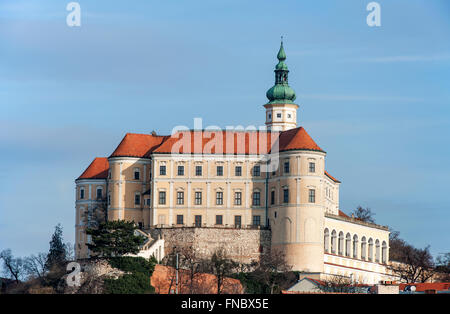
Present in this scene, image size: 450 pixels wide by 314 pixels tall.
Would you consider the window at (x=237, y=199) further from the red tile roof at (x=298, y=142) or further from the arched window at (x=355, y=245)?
the arched window at (x=355, y=245)

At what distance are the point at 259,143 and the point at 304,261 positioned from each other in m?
14.0

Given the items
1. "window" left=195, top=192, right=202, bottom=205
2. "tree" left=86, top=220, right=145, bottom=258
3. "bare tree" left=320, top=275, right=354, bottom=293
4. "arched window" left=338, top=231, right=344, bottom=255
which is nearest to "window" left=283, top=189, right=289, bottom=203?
"arched window" left=338, top=231, right=344, bottom=255

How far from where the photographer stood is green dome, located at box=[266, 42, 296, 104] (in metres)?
146

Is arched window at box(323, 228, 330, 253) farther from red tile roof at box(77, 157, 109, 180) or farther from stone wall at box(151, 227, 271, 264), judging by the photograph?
red tile roof at box(77, 157, 109, 180)

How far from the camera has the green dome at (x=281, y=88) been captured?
146m

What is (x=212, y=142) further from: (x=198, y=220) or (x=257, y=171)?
(x=198, y=220)

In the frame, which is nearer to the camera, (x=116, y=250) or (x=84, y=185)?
(x=116, y=250)

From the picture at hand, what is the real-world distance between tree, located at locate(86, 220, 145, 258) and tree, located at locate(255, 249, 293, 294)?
1108 centimetres

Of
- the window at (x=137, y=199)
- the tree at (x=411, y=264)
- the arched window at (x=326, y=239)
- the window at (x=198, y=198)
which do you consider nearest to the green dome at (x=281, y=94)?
the tree at (x=411, y=264)

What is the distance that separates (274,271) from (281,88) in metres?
45.4

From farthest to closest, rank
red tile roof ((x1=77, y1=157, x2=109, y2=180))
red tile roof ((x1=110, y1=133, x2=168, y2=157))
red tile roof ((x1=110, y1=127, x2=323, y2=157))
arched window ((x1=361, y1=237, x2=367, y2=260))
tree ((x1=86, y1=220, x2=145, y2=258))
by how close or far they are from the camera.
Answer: red tile roof ((x1=77, y1=157, x2=109, y2=180))
arched window ((x1=361, y1=237, x2=367, y2=260))
red tile roof ((x1=110, y1=133, x2=168, y2=157))
red tile roof ((x1=110, y1=127, x2=323, y2=157))
tree ((x1=86, y1=220, x2=145, y2=258))
